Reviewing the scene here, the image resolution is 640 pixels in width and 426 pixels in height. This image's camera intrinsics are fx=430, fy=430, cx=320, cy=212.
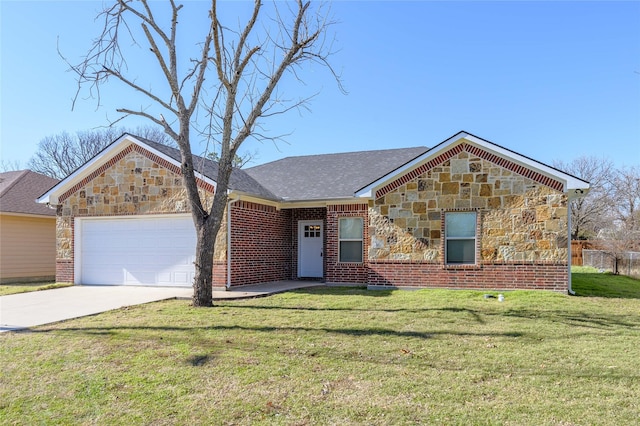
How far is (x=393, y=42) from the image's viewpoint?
1245 centimetres

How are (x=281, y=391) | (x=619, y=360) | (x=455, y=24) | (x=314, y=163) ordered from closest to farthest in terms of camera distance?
(x=281, y=391) → (x=619, y=360) → (x=455, y=24) → (x=314, y=163)

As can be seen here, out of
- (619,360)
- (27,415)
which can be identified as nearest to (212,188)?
(27,415)

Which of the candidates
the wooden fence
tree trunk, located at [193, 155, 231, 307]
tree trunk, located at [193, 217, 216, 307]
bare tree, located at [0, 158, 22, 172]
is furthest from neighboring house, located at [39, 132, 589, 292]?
bare tree, located at [0, 158, 22, 172]

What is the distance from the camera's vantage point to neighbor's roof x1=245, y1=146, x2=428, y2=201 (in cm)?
1451

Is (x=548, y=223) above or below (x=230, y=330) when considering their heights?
above

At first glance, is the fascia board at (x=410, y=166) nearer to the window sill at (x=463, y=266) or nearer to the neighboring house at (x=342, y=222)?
→ the neighboring house at (x=342, y=222)

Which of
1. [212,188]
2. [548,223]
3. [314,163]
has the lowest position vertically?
Result: [548,223]

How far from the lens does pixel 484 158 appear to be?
1159cm

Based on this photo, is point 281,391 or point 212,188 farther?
point 212,188

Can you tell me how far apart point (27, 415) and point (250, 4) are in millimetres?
8608

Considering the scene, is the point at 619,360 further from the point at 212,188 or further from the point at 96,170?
the point at 96,170

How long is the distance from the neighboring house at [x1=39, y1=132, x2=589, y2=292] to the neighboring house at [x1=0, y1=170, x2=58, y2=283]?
10.4ft

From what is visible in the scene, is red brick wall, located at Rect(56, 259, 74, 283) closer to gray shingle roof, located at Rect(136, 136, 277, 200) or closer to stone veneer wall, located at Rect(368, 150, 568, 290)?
gray shingle roof, located at Rect(136, 136, 277, 200)

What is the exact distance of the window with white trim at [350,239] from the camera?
1374 centimetres
